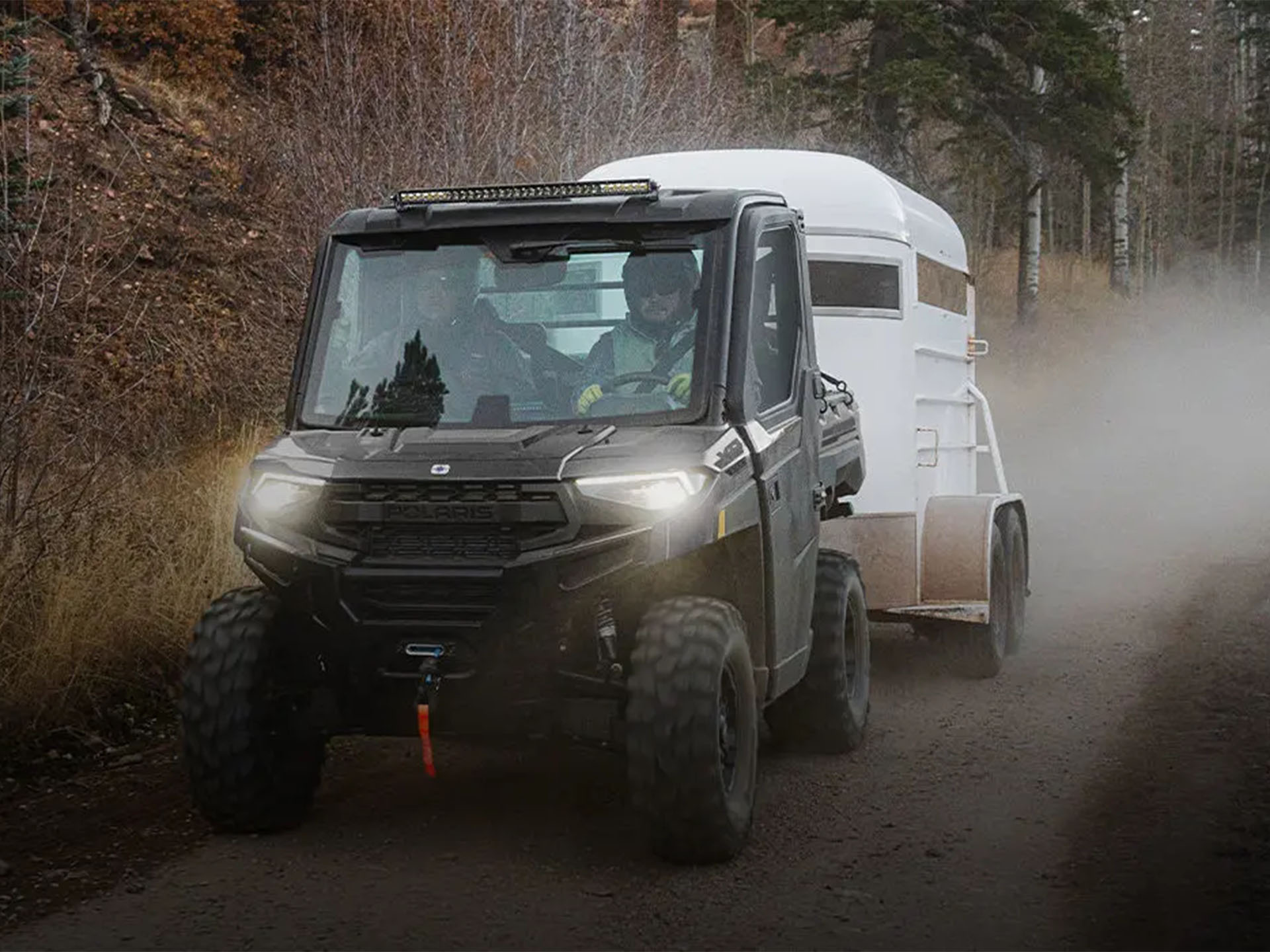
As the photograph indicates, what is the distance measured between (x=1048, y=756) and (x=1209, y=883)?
7.45 feet

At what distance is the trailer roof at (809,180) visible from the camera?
990cm

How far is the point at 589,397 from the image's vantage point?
6.79m

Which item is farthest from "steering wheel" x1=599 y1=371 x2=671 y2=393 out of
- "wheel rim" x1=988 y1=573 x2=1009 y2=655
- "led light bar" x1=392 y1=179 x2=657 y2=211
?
"wheel rim" x1=988 y1=573 x2=1009 y2=655

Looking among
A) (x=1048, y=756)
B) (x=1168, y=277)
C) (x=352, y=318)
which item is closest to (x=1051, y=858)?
(x=1048, y=756)

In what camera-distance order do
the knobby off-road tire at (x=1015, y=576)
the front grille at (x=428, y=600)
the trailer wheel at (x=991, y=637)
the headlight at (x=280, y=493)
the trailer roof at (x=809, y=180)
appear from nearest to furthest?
the front grille at (x=428, y=600) < the headlight at (x=280, y=493) < the trailer roof at (x=809, y=180) < the trailer wheel at (x=991, y=637) < the knobby off-road tire at (x=1015, y=576)

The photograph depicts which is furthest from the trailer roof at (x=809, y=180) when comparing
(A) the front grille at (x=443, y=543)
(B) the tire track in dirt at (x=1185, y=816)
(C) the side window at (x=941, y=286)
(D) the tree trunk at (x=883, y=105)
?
(D) the tree trunk at (x=883, y=105)

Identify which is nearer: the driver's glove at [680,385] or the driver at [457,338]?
the driver's glove at [680,385]

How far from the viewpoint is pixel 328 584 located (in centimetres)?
635

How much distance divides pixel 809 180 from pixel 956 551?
2339 mm

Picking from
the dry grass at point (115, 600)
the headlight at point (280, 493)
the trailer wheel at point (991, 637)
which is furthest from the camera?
the trailer wheel at point (991, 637)

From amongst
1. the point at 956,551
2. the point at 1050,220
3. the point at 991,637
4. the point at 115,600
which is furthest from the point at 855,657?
the point at 1050,220

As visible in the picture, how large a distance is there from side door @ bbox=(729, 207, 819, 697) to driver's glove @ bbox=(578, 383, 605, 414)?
1.70 feet

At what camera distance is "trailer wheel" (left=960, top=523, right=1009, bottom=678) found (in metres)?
10.5

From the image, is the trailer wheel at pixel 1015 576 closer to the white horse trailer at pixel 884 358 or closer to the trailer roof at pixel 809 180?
the white horse trailer at pixel 884 358
